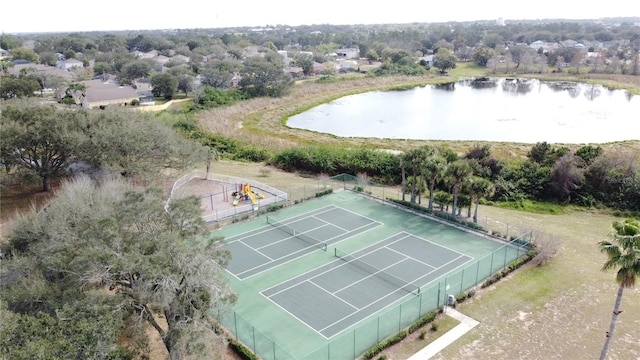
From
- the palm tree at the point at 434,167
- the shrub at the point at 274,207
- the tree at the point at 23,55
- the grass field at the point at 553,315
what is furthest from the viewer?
the tree at the point at 23,55

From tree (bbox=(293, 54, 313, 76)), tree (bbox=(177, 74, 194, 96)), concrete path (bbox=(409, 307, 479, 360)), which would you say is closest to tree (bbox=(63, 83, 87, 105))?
tree (bbox=(177, 74, 194, 96))

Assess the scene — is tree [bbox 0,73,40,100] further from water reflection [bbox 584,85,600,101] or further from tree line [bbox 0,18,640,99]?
water reflection [bbox 584,85,600,101]

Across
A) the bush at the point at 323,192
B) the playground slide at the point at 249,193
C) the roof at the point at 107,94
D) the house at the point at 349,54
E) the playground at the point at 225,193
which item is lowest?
the bush at the point at 323,192

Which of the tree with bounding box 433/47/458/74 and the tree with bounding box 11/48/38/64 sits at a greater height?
the tree with bounding box 11/48/38/64

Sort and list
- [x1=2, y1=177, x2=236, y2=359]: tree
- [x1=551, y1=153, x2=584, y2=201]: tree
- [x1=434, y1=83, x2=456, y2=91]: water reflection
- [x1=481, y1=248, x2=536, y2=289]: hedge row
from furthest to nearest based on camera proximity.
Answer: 1. [x1=434, y1=83, x2=456, y2=91]: water reflection
2. [x1=551, y1=153, x2=584, y2=201]: tree
3. [x1=481, y1=248, x2=536, y2=289]: hedge row
4. [x1=2, y1=177, x2=236, y2=359]: tree

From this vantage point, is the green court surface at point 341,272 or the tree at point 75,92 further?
the tree at point 75,92

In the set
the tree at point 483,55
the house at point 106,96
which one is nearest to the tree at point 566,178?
the house at point 106,96

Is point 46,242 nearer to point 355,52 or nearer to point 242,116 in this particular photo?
point 242,116

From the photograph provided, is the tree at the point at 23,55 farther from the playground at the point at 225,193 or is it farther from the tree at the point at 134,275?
the tree at the point at 134,275

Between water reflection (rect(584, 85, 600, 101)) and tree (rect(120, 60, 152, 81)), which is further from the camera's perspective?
tree (rect(120, 60, 152, 81))
